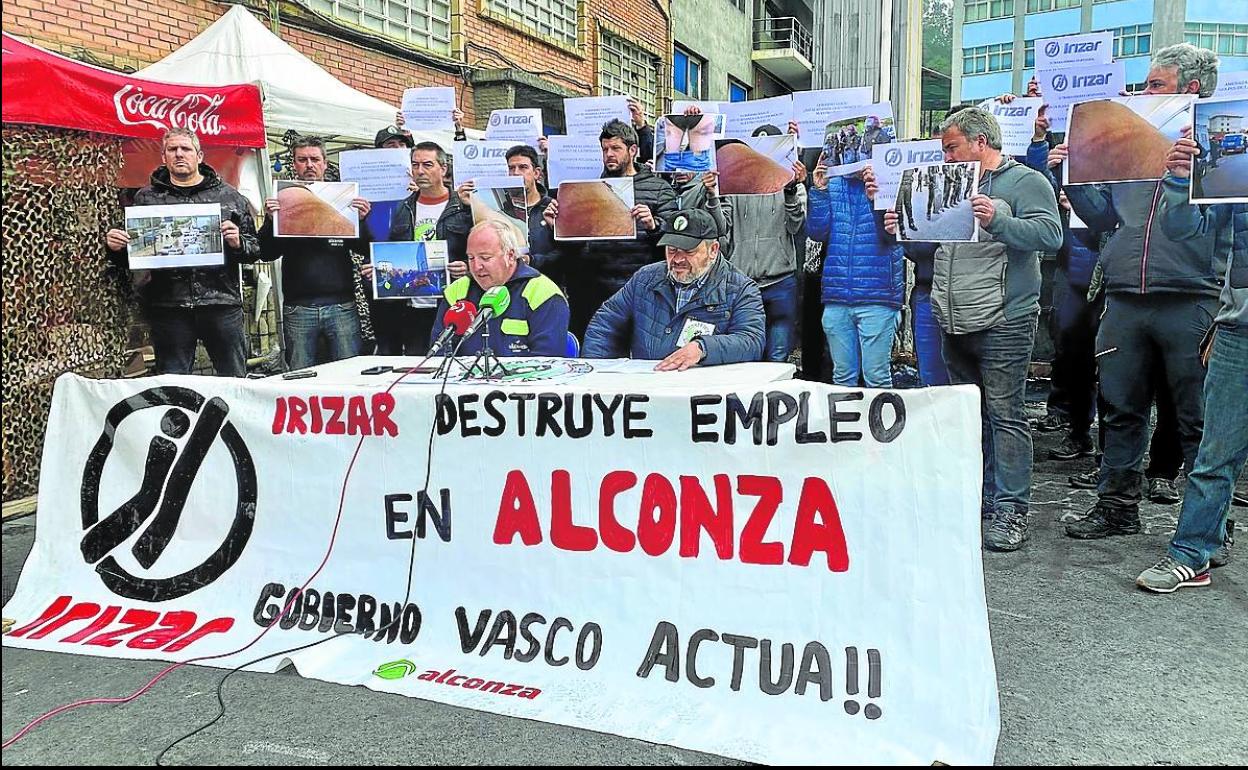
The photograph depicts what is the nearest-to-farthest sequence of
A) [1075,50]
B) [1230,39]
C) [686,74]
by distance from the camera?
[1075,50]
[1230,39]
[686,74]

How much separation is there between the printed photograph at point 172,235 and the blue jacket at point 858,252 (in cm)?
341

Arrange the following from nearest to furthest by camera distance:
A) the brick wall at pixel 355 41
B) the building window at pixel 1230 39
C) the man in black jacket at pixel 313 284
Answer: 1. the man in black jacket at pixel 313 284
2. the building window at pixel 1230 39
3. the brick wall at pixel 355 41

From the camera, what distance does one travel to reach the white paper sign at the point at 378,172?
221 inches

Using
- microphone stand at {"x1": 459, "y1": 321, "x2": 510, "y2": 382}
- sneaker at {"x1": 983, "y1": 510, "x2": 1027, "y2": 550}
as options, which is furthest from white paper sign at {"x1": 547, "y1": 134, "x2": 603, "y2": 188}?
sneaker at {"x1": 983, "y1": 510, "x2": 1027, "y2": 550}

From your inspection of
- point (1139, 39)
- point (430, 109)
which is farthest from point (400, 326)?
point (1139, 39)

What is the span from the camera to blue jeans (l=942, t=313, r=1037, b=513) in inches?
170

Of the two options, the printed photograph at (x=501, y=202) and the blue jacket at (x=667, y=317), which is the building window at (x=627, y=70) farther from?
the blue jacket at (x=667, y=317)

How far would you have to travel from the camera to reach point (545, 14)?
54.5 feet

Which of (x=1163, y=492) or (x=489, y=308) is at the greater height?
(x=489, y=308)

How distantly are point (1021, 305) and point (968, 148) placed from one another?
2.37 ft

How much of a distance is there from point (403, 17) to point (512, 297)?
10.5 meters

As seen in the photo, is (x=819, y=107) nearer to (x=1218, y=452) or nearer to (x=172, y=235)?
(x=1218, y=452)

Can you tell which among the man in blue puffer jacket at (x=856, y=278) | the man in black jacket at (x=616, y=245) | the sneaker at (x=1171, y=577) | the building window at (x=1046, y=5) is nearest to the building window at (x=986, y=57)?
the building window at (x=1046, y=5)

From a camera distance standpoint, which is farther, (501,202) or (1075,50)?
(501,202)
